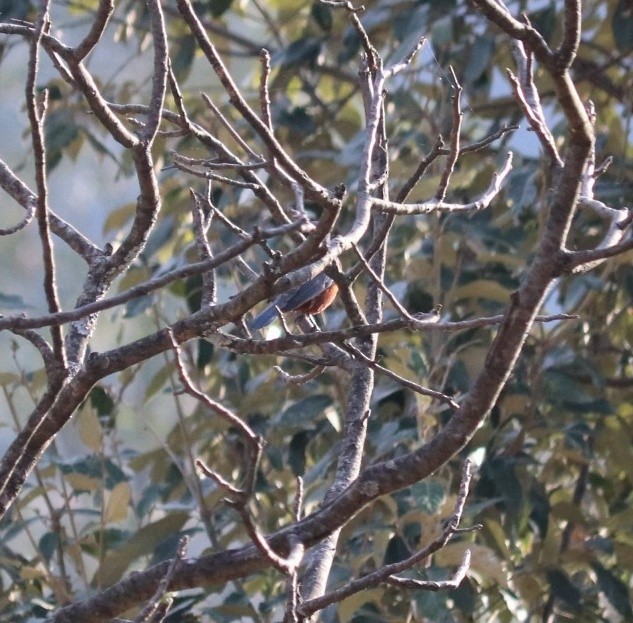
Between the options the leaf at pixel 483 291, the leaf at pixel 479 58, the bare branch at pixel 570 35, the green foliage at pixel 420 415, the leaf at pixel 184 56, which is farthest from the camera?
the leaf at pixel 184 56

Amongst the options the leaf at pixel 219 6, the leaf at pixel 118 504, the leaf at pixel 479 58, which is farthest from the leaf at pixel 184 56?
the leaf at pixel 118 504

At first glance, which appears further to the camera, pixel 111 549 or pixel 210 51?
pixel 111 549

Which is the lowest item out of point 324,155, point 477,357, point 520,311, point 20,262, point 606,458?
point 520,311

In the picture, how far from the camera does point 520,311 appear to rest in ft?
3.51

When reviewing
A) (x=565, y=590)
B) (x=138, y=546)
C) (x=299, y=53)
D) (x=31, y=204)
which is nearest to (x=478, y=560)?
(x=565, y=590)

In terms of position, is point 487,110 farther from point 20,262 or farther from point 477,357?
point 20,262

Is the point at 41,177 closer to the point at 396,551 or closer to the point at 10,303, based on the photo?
the point at 10,303

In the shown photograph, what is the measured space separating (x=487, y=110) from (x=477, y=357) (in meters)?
1.04

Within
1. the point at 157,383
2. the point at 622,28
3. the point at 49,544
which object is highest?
the point at 622,28

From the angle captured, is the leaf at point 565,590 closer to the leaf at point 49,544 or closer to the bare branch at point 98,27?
the leaf at point 49,544

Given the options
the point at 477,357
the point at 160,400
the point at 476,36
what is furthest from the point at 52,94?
the point at 160,400

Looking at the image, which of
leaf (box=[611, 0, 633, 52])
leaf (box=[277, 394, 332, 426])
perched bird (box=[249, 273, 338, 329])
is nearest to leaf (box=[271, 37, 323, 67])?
perched bird (box=[249, 273, 338, 329])

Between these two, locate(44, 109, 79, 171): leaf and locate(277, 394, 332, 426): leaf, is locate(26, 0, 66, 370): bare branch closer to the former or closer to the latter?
locate(277, 394, 332, 426): leaf

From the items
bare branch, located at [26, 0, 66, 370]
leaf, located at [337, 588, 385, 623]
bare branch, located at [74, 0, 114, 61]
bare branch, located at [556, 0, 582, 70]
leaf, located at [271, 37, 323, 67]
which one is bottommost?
leaf, located at [337, 588, 385, 623]
